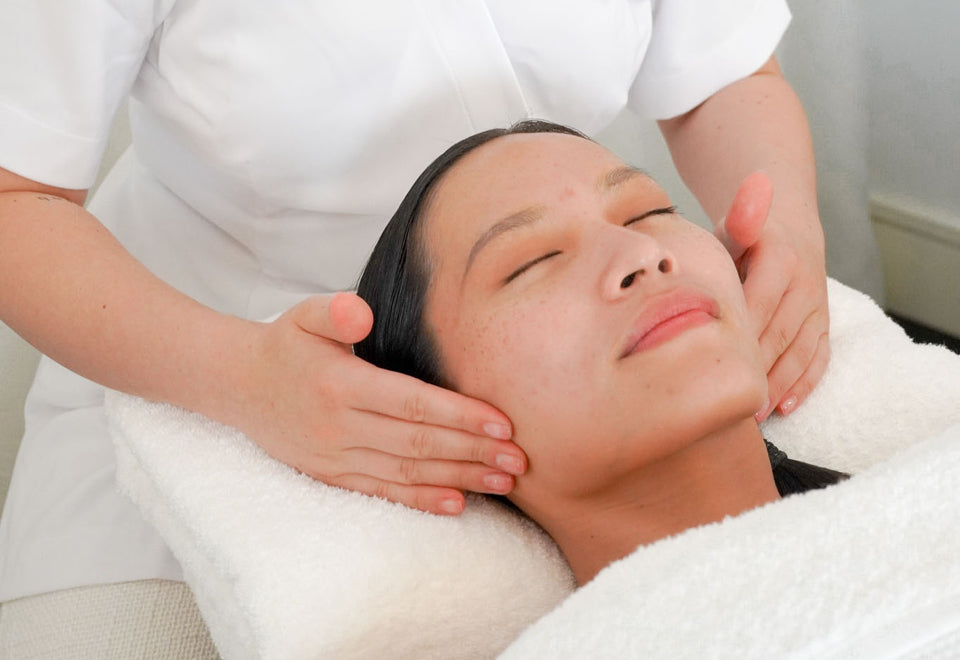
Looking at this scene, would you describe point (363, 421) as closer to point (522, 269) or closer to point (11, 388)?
point (522, 269)

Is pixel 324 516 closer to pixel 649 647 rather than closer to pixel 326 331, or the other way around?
pixel 326 331

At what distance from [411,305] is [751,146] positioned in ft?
1.63

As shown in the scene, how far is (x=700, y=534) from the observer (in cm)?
64

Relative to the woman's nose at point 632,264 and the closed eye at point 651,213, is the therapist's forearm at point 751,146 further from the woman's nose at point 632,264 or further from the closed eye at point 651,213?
the woman's nose at point 632,264

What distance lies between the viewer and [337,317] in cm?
76

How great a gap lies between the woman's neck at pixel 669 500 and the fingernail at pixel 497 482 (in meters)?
0.05

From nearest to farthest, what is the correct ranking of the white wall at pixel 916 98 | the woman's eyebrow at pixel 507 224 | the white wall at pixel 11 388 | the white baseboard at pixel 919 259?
the woman's eyebrow at pixel 507 224, the white wall at pixel 11 388, the white wall at pixel 916 98, the white baseboard at pixel 919 259

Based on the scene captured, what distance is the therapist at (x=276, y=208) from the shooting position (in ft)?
2.66

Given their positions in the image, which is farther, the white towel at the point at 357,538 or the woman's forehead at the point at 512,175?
the woman's forehead at the point at 512,175

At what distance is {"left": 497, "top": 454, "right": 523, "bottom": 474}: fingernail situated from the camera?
0.78 metres

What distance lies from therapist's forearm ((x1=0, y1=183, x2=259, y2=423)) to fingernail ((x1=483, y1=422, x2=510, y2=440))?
22 centimetres

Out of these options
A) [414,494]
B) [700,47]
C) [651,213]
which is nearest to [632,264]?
[651,213]

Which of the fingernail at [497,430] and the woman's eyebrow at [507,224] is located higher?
the woman's eyebrow at [507,224]

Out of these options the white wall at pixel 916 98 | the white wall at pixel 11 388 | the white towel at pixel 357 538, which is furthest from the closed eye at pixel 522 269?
the white wall at pixel 916 98
